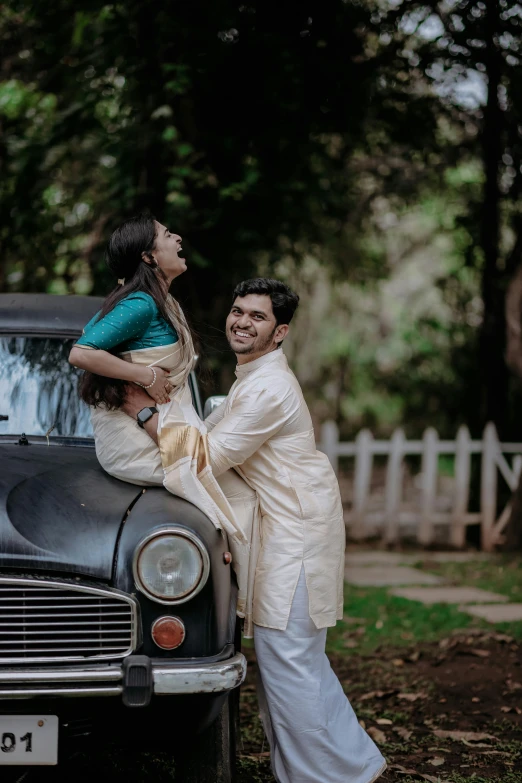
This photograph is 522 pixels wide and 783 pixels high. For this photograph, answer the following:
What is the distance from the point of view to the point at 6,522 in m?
3.05

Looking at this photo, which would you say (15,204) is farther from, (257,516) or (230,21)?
(257,516)

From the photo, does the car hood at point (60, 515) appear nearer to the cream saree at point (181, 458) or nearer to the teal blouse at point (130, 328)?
the cream saree at point (181, 458)

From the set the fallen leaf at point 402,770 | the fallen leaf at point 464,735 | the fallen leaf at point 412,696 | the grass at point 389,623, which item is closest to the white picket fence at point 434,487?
the grass at point 389,623

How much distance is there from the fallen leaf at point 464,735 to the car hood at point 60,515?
2.20m

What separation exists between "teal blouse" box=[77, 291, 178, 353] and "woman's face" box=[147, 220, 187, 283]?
0.18 meters

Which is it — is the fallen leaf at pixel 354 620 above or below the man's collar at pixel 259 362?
below

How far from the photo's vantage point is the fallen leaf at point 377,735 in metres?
4.53

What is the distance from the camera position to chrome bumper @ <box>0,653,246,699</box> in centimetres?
287

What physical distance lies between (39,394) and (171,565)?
1353 millimetres

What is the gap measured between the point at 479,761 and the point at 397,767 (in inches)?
15.4

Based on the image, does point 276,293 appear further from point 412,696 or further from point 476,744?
point 412,696

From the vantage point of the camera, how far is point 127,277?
12.0 feet

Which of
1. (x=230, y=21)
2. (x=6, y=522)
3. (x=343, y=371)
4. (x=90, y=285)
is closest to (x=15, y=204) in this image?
(x=90, y=285)

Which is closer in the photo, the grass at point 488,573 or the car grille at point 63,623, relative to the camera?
the car grille at point 63,623
